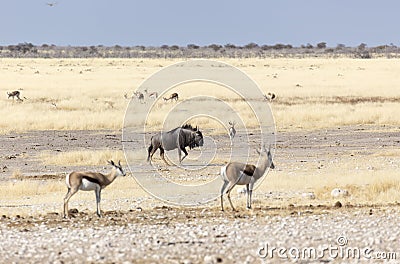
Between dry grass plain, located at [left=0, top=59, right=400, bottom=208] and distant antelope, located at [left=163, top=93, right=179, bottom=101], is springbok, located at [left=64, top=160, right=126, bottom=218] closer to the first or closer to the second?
dry grass plain, located at [left=0, top=59, right=400, bottom=208]

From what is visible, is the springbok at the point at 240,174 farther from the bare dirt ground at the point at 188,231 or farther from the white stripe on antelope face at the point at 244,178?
the bare dirt ground at the point at 188,231

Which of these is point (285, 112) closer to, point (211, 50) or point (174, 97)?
point (174, 97)

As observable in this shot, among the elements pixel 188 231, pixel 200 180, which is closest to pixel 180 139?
pixel 200 180

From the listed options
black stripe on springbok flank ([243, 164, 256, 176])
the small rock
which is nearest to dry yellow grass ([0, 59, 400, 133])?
the small rock

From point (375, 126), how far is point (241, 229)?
81.5 feet

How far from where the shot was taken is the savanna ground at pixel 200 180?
34.4 ft

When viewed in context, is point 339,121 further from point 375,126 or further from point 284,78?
point 284,78

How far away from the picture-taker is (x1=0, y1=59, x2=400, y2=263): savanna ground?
34.4 feet

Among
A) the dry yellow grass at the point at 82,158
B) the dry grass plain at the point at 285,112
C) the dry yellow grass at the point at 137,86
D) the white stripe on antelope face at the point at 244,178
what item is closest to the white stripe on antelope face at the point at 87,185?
the white stripe on antelope face at the point at 244,178

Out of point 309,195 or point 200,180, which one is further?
point 200,180

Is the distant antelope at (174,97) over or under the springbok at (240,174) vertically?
under

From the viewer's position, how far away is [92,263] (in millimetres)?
9430

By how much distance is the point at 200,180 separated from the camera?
1972cm

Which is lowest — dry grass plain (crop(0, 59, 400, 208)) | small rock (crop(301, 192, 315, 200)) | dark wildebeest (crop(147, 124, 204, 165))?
dry grass plain (crop(0, 59, 400, 208))
